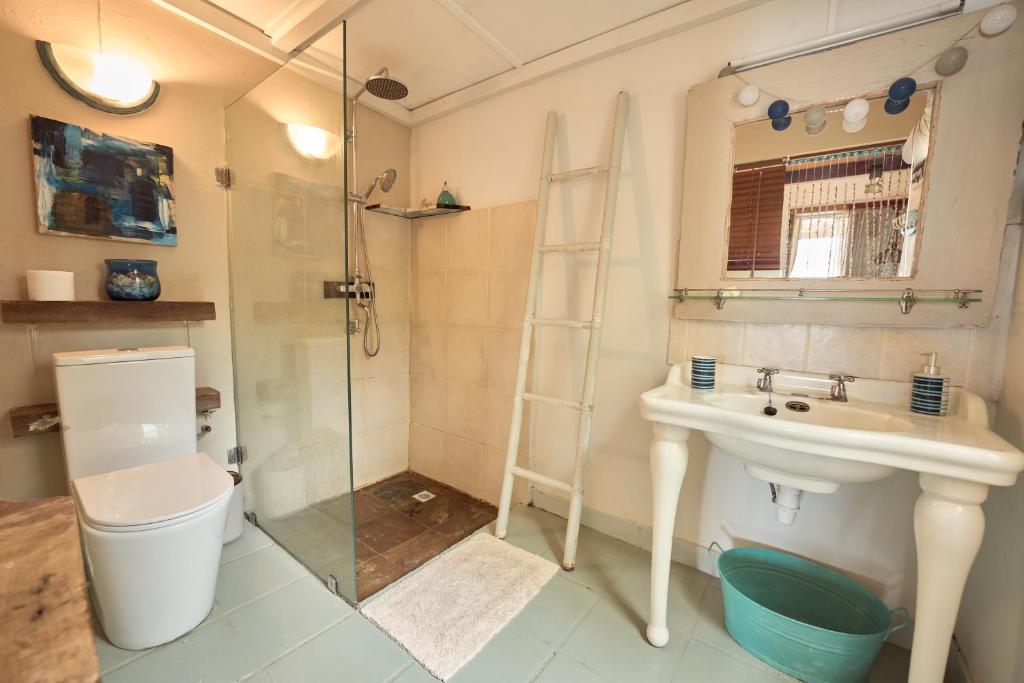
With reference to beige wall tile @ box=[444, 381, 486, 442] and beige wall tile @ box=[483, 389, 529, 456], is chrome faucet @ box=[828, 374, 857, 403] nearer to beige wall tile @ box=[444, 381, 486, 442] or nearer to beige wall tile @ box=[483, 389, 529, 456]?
beige wall tile @ box=[483, 389, 529, 456]

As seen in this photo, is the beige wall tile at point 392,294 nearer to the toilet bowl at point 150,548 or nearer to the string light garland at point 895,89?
the toilet bowl at point 150,548

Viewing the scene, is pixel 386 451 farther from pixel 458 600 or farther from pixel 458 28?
pixel 458 28

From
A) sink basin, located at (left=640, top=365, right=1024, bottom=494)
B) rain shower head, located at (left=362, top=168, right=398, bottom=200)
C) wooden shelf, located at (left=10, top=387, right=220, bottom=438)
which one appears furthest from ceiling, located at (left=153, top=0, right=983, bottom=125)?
wooden shelf, located at (left=10, top=387, right=220, bottom=438)

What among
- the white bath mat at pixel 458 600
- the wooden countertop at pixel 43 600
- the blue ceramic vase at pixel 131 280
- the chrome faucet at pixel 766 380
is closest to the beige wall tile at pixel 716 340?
the chrome faucet at pixel 766 380

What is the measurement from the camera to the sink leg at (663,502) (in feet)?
4.05

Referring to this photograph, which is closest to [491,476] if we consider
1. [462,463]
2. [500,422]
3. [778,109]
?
[462,463]

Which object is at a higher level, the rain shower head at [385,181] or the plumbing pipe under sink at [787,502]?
the rain shower head at [385,181]

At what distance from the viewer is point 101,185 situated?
150cm

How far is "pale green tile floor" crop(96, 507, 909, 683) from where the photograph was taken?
3.88 ft

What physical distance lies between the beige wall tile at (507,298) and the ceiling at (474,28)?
92 cm

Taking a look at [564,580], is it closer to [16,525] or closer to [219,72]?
[16,525]

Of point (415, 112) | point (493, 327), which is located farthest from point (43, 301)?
point (415, 112)

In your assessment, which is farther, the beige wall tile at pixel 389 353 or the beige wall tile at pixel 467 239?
the beige wall tile at pixel 389 353

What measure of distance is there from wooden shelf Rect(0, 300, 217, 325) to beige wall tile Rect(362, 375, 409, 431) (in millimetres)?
874
